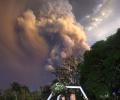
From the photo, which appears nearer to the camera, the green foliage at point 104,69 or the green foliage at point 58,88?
the green foliage at point 58,88

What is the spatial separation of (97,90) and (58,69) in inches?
1327

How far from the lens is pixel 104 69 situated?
264ft

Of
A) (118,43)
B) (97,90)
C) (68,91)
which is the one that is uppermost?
(118,43)

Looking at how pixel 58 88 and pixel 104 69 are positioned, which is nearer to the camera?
pixel 58 88

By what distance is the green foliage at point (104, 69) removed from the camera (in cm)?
7819

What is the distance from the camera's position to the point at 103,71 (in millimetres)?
80250

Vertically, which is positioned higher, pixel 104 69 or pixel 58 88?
pixel 104 69

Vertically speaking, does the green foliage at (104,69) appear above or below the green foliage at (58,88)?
above

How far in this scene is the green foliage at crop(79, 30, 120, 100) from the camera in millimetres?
78188

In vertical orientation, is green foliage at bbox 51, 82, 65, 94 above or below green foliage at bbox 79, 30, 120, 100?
below

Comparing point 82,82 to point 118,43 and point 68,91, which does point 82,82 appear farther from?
point 68,91

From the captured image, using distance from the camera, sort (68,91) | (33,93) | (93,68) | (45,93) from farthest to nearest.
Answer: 1. (33,93)
2. (45,93)
3. (93,68)
4. (68,91)

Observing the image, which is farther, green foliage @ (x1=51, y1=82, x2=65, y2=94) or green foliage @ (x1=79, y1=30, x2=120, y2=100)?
green foliage @ (x1=79, y1=30, x2=120, y2=100)

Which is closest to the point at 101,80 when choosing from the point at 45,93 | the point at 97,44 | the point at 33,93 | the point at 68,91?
the point at 97,44
